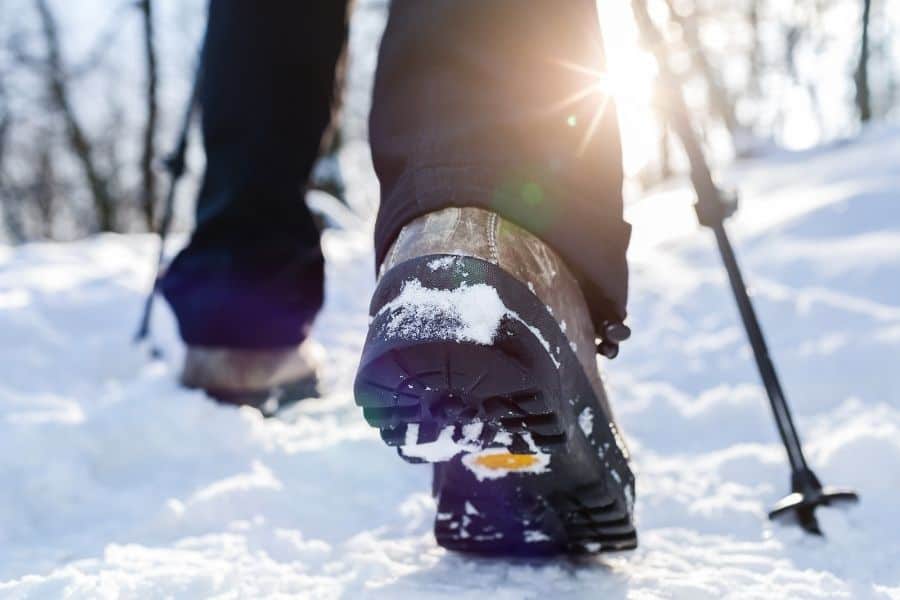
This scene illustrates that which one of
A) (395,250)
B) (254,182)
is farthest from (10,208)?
(395,250)

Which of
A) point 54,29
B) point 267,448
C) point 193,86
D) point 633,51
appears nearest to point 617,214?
point 633,51

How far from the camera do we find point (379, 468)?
1396mm

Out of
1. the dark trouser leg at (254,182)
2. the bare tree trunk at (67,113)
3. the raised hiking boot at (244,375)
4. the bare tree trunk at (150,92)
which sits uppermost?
the bare tree trunk at (67,113)

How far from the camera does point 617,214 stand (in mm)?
938

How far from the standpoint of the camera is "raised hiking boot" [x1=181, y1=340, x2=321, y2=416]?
167 cm

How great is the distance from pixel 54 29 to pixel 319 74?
1517 centimetres

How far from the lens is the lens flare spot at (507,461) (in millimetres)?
836

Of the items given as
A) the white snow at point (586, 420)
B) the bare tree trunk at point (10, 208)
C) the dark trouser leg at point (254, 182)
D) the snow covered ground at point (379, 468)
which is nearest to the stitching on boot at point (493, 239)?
the white snow at point (586, 420)

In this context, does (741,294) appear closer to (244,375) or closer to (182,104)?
(244,375)

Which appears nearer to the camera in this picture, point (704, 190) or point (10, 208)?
point (704, 190)

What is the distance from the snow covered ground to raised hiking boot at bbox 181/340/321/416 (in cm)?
5

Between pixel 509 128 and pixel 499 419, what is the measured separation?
1.12ft

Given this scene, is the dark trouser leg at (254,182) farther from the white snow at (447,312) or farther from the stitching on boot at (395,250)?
the white snow at (447,312)

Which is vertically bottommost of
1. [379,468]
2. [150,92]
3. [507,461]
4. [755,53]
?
[507,461]
